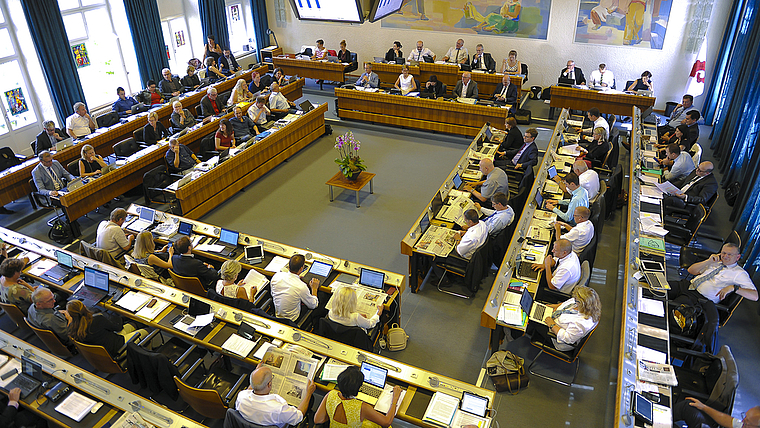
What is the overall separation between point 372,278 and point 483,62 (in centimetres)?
968

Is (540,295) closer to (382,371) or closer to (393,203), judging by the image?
(382,371)

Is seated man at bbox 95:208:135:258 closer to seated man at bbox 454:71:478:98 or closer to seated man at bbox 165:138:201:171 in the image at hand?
seated man at bbox 165:138:201:171

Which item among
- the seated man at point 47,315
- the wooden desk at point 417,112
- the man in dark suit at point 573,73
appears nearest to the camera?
the seated man at point 47,315

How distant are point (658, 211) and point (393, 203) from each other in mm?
4162

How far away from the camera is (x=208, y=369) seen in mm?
4734

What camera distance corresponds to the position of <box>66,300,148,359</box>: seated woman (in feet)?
15.0

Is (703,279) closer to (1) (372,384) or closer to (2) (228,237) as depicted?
(1) (372,384)

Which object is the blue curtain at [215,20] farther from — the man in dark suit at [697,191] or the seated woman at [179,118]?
the man in dark suit at [697,191]

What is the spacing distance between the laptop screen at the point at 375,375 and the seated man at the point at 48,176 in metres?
6.03

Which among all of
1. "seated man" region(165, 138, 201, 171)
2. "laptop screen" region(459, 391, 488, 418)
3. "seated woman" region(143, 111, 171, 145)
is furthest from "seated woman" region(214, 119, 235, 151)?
"laptop screen" region(459, 391, 488, 418)

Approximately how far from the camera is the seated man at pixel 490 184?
7.21 m

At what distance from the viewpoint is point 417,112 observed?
11234 mm

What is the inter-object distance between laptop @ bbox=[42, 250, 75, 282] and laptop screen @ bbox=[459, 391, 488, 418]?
4.91 m

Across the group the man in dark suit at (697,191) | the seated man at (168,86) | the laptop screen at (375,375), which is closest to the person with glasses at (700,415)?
the laptop screen at (375,375)
